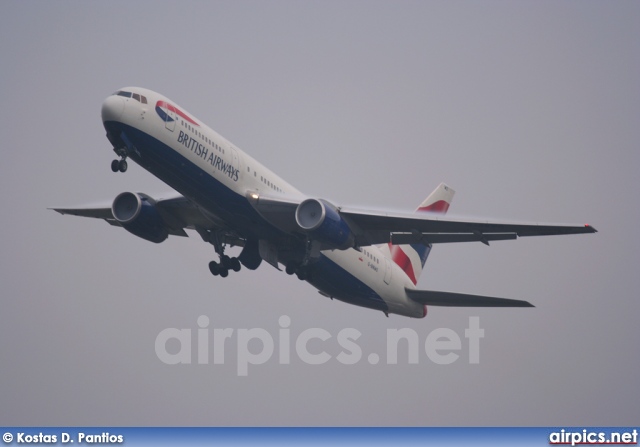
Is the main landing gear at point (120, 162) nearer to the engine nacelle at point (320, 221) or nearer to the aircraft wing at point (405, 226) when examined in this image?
Result: the aircraft wing at point (405, 226)

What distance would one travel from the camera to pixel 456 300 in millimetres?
54125

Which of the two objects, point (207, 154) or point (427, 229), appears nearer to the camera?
point (207, 154)

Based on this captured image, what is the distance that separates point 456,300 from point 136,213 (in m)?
15.2

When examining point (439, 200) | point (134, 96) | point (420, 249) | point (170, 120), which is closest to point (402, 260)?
point (420, 249)

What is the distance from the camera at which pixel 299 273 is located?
50906mm

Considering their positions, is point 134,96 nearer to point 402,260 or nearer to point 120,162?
point 120,162

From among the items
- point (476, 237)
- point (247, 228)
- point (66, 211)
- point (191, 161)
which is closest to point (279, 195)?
point (247, 228)

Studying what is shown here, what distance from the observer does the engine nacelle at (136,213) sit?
50344 mm

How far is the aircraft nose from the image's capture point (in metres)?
43.6

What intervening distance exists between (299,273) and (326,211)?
506 cm

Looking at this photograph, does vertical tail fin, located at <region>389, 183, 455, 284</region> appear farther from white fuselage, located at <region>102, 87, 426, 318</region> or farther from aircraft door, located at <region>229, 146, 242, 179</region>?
aircraft door, located at <region>229, 146, 242, 179</region>

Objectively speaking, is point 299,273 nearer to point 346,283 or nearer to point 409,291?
point 346,283

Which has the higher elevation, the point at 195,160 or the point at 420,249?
the point at 420,249

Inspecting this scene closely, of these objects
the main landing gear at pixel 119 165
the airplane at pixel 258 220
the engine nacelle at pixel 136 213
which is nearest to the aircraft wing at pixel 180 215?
the airplane at pixel 258 220
